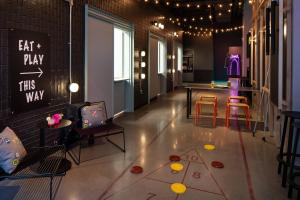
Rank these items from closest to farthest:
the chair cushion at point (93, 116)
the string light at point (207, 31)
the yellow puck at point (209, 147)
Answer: the chair cushion at point (93, 116) → the yellow puck at point (209, 147) → the string light at point (207, 31)

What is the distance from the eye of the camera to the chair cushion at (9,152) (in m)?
2.64

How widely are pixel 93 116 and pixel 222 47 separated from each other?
15230mm

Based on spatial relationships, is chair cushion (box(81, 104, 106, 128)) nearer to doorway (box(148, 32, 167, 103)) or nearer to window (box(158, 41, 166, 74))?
doorway (box(148, 32, 167, 103))

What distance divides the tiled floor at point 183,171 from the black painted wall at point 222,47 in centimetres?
1311

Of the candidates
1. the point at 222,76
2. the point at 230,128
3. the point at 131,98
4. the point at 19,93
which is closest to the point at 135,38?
the point at 131,98

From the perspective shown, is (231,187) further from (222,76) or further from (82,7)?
(222,76)

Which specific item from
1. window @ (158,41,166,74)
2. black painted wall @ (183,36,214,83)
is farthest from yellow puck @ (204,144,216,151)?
black painted wall @ (183,36,214,83)

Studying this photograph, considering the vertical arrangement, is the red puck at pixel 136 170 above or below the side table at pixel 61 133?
below

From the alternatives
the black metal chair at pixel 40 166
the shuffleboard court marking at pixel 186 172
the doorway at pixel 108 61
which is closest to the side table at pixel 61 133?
the black metal chair at pixel 40 166

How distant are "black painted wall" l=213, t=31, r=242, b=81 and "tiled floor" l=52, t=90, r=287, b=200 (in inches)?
516

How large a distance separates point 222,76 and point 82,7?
1463 centimetres

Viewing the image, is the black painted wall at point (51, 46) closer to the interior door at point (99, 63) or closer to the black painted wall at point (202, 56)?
the interior door at point (99, 63)

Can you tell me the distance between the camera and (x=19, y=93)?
3443mm

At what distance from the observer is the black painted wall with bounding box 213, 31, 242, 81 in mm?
17828
